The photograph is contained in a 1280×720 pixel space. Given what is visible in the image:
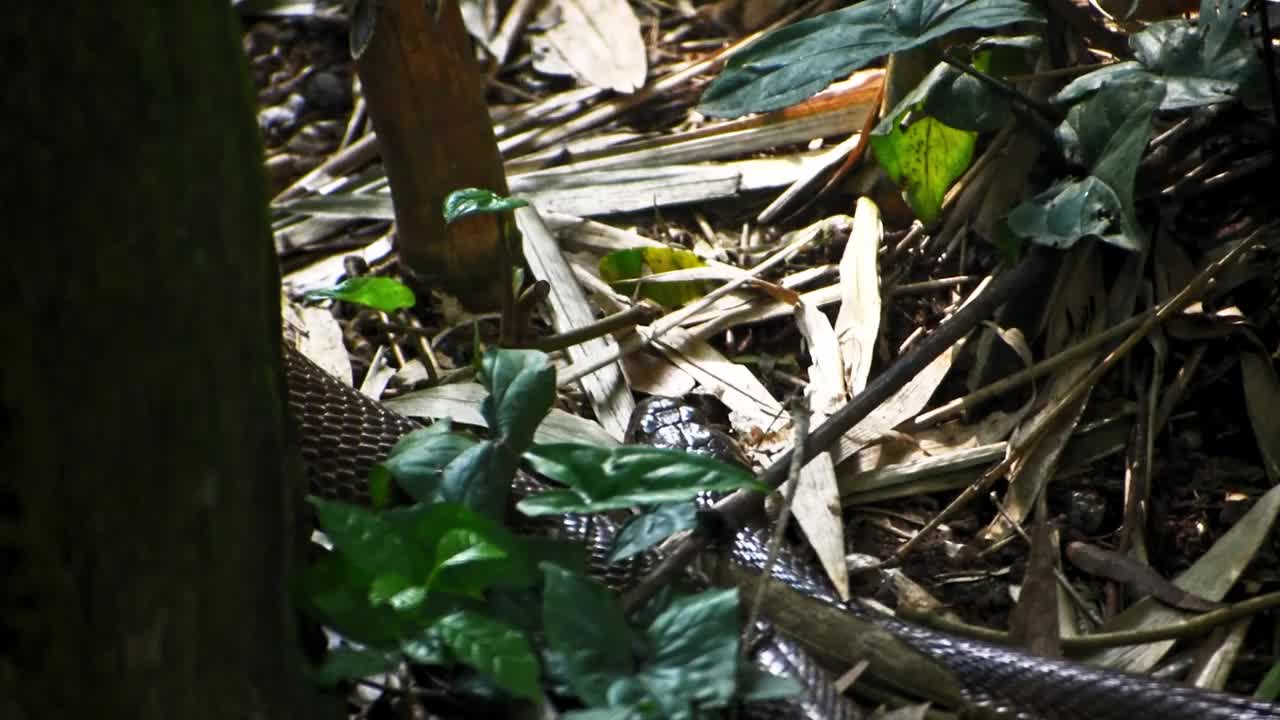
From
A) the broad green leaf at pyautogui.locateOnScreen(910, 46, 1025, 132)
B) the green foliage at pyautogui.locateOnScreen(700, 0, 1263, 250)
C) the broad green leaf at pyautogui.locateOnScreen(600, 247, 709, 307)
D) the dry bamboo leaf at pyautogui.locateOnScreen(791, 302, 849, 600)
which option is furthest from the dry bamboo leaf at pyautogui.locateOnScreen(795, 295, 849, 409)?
the broad green leaf at pyautogui.locateOnScreen(910, 46, 1025, 132)

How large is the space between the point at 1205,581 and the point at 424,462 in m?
1.22

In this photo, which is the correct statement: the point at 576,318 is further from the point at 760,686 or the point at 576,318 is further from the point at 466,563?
the point at 760,686

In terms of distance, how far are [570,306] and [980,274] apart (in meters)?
0.80

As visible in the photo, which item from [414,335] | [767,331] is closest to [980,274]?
[767,331]

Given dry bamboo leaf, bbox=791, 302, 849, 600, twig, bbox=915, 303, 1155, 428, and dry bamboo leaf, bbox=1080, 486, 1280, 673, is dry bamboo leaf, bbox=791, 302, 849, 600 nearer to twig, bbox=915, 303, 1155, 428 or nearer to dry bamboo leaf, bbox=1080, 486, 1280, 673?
twig, bbox=915, 303, 1155, 428

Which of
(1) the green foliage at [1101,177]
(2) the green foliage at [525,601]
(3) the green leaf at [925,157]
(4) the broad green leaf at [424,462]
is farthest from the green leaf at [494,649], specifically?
(3) the green leaf at [925,157]

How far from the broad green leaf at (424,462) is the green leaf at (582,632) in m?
0.26

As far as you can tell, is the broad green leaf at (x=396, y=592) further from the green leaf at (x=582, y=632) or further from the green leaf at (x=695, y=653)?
the green leaf at (x=695, y=653)

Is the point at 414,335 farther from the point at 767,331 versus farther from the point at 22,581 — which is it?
the point at 22,581

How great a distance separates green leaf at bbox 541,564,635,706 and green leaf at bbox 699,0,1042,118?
3.34 ft

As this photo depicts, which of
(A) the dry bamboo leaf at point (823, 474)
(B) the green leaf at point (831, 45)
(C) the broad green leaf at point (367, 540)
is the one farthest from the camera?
(A) the dry bamboo leaf at point (823, 474)

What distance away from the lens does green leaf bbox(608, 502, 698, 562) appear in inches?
60.1

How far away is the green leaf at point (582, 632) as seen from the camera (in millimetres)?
1345

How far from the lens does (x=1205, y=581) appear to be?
6.88ft
